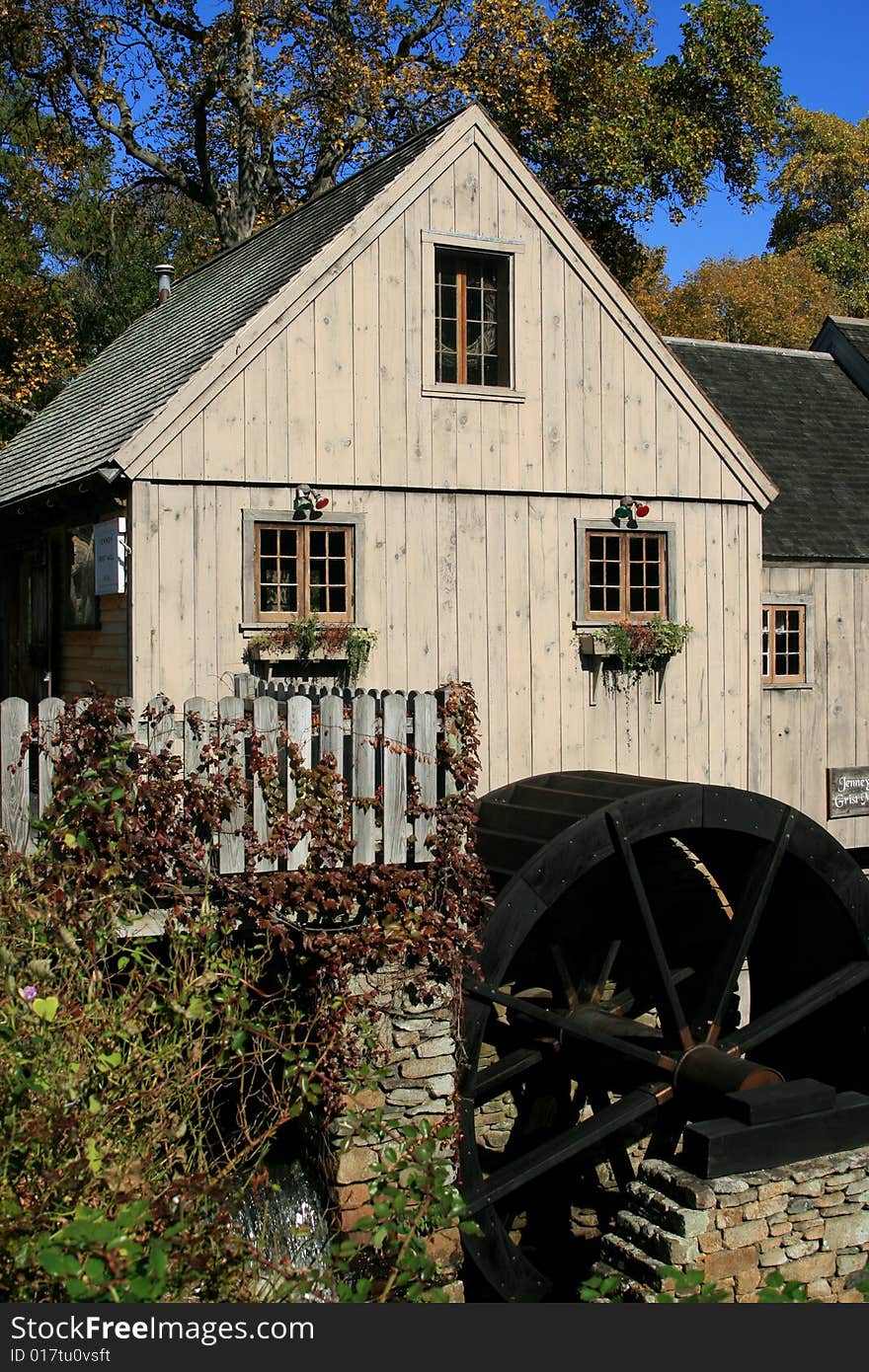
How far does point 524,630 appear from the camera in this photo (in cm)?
1055

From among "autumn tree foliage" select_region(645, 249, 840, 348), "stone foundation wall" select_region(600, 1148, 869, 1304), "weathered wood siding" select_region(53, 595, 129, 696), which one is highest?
"autumn tree foliage" select_region(645, 249, 840, 348)

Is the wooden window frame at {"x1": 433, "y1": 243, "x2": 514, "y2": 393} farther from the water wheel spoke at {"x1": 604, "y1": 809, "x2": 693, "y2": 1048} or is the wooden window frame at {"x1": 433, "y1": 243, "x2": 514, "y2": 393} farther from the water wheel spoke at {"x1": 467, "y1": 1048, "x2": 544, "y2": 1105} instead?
the water wheel spoke at {"x1": 467, "y1": 1048, "x2": 544, "y2": 1105}

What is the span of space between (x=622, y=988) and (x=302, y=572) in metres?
4.31

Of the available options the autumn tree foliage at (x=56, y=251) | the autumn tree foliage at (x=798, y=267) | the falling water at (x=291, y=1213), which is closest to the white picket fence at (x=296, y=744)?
the falling water at (x=291, y=1213)

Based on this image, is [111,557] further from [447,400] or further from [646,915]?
[646,915]

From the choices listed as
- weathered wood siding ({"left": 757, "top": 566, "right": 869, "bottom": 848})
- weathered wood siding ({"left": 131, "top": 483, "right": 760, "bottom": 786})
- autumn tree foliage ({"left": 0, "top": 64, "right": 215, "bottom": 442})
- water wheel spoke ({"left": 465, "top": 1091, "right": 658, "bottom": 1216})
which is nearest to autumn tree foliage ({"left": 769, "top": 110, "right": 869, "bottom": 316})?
autumn tree foliage ({"left": 0, "top": 64, "right": 215, "bottom": 442})

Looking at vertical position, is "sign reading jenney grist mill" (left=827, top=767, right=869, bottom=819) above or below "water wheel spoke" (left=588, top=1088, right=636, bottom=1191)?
above

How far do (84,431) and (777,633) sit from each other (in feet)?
20.5

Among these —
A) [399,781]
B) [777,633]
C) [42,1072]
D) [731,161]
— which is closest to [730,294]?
[731,161]

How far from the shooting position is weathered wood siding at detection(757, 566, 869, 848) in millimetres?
12312

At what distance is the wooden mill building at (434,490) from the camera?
9.38 meters

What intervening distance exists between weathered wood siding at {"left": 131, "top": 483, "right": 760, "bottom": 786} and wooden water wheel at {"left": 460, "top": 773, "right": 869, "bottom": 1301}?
75 cm

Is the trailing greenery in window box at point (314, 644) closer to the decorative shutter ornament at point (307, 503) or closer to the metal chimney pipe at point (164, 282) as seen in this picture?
the decorative shutter ornament at point (307, 503)

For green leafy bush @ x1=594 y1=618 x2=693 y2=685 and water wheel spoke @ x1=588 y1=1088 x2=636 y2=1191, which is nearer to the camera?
water wheel spoke @ x1=588 y1=1088 x2=636 y2=1191
